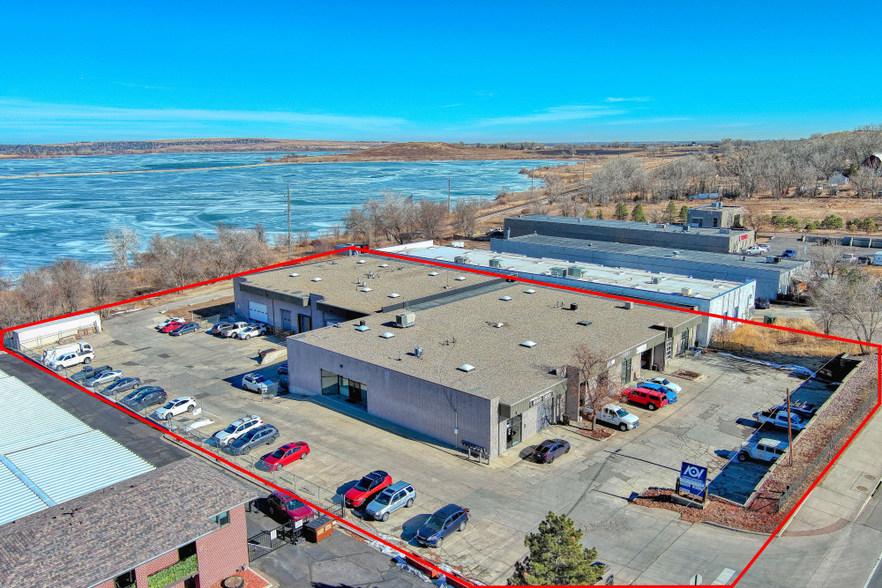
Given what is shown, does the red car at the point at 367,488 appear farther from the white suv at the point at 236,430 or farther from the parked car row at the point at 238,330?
the parked car row at the point at 238,330

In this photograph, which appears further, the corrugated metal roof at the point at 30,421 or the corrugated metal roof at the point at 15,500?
the corrugated metal roof at the point at 30,421

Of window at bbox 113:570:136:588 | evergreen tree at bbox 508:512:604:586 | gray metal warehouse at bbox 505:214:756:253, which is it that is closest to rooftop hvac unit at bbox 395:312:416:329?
evergreen tree at bbox 508:512:604:586

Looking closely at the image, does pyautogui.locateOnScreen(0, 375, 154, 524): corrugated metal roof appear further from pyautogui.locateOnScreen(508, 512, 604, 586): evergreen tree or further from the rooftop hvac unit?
the rooftop hvac unit

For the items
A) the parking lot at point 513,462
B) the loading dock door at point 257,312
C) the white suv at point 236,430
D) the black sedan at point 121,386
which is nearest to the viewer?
the parking lot at point 513,462

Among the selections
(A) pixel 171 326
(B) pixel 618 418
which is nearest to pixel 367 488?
(B) pixel 618 418

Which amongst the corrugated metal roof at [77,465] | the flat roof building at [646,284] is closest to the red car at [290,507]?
the corrugated metal roof at [77,465]

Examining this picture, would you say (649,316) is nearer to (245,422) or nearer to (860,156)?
(245,422)
